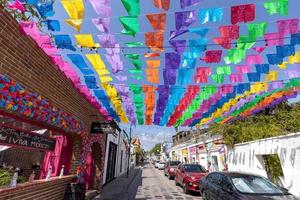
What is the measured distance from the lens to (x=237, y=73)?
32.2ft

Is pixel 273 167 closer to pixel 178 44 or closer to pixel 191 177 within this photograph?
pixel 191 177

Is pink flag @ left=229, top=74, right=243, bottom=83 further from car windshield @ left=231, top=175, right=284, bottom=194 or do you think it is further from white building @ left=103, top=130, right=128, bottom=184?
white building @ left=103, top=130, right=128, bottom=184

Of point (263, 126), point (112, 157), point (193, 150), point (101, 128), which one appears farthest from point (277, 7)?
point (193, 150)

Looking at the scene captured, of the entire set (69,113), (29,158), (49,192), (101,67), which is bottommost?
(49,192)

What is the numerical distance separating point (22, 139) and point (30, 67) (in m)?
1.85

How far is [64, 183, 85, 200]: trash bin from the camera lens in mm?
9523

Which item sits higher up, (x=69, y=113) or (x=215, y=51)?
(x=215, y=51)

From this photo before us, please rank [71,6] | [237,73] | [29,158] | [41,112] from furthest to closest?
[29,158] < [237,73] < [41,112] < [71,6]

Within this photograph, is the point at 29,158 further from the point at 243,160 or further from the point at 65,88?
the point at 243,160

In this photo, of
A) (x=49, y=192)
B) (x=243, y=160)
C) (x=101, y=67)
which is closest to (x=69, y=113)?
(x=101, y=67)

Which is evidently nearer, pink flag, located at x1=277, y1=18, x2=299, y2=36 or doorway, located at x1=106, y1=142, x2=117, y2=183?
pink flag, located at x1=277, y1=18, x2=299, y2=36

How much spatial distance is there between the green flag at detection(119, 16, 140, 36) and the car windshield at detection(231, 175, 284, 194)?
5.37 metres

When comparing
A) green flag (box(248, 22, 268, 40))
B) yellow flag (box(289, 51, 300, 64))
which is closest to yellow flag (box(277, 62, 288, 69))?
yellow flag (box(289, 51, 300, 64))

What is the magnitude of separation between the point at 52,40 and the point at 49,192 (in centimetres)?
445
